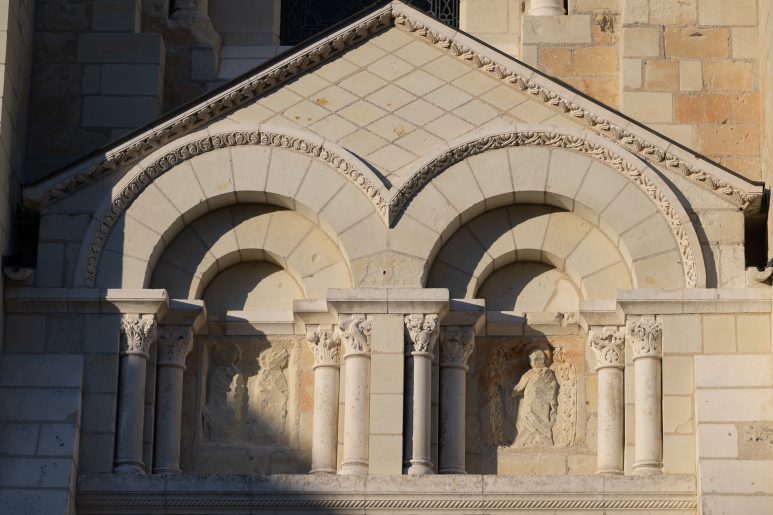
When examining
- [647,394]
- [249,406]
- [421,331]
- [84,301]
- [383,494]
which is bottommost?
[383,494]

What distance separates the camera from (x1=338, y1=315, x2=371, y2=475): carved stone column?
2111 centimetres

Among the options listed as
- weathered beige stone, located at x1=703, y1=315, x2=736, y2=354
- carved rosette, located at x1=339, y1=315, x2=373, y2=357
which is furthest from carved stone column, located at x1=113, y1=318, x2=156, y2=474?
weathered beige stone, located at x1=703, y1=315, x2=736, y2=354

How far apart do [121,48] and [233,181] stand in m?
1.92

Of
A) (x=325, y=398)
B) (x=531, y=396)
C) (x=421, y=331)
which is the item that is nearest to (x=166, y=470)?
(x=325, y=398)

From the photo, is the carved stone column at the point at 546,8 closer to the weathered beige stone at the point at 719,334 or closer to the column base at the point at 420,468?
the weathered beige stone at the point at 719,334

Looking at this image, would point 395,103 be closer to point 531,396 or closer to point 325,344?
point 325,344

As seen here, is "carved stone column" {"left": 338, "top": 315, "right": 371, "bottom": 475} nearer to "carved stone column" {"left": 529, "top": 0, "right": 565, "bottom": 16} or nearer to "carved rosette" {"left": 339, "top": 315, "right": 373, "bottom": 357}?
"carved rosette" {"left": 339, "top": 315, "right": 373, "bottom": 357}

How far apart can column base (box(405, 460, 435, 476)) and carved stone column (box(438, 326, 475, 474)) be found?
22cm

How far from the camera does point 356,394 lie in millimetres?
21297

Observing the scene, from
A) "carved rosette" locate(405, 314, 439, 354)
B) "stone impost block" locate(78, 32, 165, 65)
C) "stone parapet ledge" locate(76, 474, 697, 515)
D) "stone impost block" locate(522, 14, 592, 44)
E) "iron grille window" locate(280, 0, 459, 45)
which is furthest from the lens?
"iron grille window" locate(280, 0, 459, 45)

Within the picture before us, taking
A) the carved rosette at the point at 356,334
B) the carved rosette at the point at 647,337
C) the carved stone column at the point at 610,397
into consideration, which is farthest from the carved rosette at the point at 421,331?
the carved rosette at the point at 647,337

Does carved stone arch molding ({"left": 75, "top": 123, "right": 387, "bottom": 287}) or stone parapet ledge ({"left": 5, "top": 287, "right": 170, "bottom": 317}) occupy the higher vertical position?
carved stone arch molding ({"left": 75, "top": 123, "right": 387, "bottom": 287})

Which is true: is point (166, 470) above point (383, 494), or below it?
above

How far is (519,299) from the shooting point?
22016 mm
